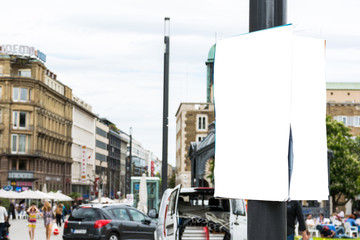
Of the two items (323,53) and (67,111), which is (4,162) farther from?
(323,53)

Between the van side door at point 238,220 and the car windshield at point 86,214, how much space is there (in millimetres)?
10676

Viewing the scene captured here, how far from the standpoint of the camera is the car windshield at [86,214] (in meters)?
22.9

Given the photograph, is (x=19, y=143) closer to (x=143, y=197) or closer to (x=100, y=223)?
(x=143, y=197)

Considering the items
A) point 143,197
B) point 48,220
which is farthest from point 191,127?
point 48,220

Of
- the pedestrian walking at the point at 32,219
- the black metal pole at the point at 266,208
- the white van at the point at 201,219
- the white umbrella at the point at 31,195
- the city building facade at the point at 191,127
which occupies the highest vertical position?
the city building facade at the point at 191,127

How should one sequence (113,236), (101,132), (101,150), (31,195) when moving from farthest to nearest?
(101,132), (101,150), (31,195), (113,236)

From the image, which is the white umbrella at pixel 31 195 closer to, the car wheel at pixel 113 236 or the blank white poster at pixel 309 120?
the car wheel at pixel 113 236

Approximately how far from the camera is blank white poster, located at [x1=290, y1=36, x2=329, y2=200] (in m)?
3.22

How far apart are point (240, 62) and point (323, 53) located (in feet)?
1.50

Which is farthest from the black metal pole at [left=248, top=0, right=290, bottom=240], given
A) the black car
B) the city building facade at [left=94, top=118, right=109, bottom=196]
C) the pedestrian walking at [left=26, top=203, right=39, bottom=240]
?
the city building facade at [left=94, top=118, right=109, bottom=196]

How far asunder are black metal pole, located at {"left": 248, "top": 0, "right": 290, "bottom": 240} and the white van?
9253 mm

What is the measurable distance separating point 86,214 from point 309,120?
20.4 m

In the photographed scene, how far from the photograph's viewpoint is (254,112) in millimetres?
3145

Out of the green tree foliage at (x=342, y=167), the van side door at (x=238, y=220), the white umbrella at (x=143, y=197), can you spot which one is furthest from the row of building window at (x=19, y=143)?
the van side door at (x=238, y=220)
